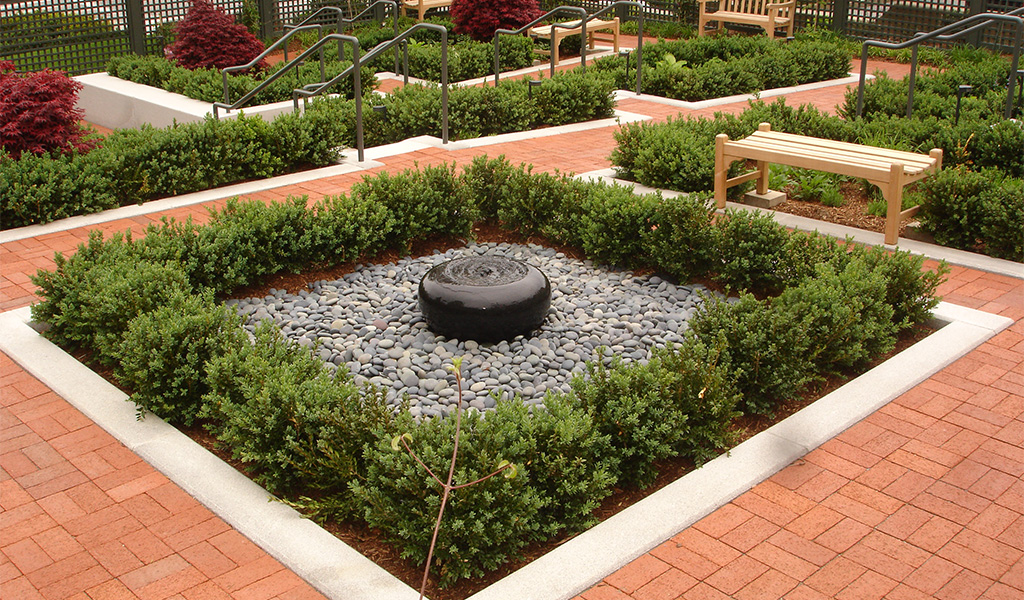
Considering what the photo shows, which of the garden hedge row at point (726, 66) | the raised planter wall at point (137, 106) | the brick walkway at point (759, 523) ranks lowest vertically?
the brick walkway at point (759, 523)

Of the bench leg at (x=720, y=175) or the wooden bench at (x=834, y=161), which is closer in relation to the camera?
the wooden bench at (x=834, y=161)

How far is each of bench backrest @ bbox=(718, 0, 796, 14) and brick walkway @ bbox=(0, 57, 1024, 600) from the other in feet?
46.6

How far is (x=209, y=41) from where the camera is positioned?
42.6 feet

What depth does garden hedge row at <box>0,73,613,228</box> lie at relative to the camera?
26.0 feet

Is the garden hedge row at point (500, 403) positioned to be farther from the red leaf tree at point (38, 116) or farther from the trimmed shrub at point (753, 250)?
the red leaf tree at point (38, 116)

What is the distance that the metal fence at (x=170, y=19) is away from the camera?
1420cm

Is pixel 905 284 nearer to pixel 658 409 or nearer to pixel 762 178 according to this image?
pixel 658 409

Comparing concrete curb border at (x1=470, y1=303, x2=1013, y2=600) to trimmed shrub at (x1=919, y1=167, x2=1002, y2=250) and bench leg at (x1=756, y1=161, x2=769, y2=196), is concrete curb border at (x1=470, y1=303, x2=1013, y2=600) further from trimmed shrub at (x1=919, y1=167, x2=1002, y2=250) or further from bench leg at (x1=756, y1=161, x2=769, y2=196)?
bench leg at (x1=756, y1=161, x2=769, y2=196)

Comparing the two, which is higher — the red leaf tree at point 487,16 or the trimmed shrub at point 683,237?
the red leaf tree at point 487,16

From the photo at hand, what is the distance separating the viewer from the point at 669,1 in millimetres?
20094

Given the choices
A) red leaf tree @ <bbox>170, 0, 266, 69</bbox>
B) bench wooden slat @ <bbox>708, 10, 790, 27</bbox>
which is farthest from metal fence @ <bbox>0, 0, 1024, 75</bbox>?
red leaf tree @ <bbox>170, 0, 266, 69</bbox>

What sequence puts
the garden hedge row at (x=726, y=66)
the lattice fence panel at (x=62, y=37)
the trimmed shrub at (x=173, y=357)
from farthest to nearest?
the lattice fence panel at (x=62, y=37) → the garden hedge row at (x=726, y=66) → the trimmed shrub at (x=173, y=357)

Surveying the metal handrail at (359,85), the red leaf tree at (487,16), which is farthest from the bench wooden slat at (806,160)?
the red leaf tree at (487,16)

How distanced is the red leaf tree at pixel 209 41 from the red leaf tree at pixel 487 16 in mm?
4642
